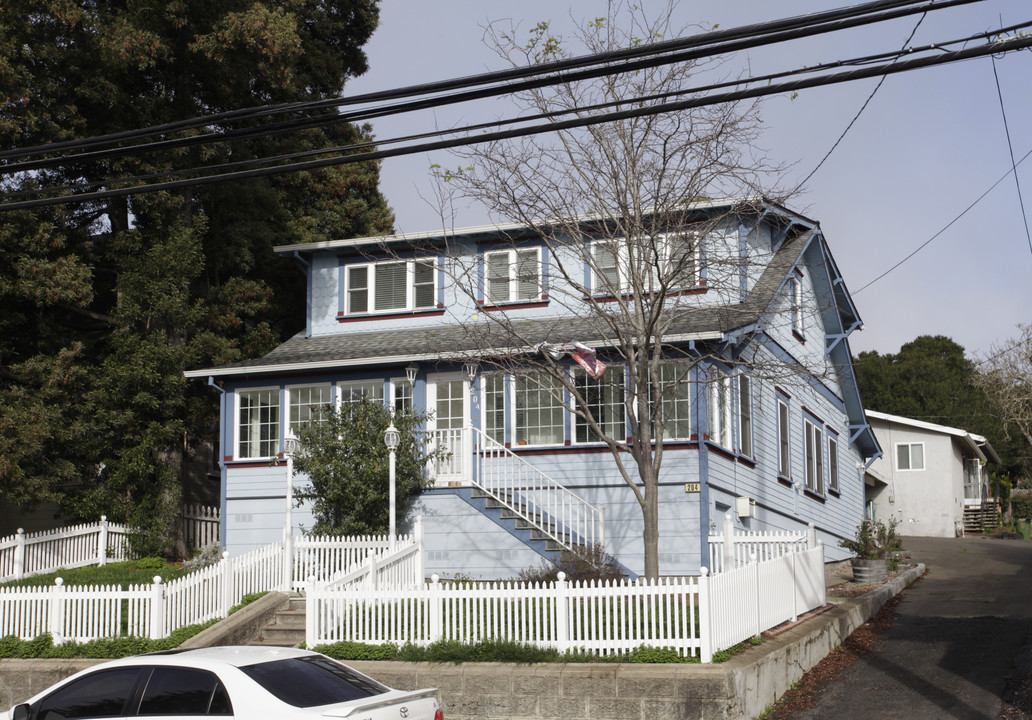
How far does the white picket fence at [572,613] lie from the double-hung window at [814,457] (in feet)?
40.9

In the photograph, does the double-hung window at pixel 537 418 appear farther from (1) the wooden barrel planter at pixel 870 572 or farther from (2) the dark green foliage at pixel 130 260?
(2) the dark green foliage at pixel 130 260

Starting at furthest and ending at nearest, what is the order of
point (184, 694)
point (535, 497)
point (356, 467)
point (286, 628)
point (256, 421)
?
1. point (256, 421)
2. point (535, 497)
3. point (356, 467)
4. point (286, 628)
5. point (184, 694)

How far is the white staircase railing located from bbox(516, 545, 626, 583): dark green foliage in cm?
19

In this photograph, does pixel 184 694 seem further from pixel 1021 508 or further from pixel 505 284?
pixel 1021 508

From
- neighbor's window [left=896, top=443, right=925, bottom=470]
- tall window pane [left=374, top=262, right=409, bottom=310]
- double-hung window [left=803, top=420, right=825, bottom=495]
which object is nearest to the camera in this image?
tall window pane [left=374, top=262, right=409, bottom=310]

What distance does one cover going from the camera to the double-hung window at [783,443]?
78.8 ft

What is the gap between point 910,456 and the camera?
4372 centimetres

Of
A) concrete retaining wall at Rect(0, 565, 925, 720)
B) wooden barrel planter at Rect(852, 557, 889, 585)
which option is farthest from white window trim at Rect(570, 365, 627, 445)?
concrete retaining wall at Rect(0, 565, 925, 720)

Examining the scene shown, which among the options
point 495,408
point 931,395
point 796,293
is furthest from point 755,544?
point 931,395

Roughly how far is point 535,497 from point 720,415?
3.71 meters

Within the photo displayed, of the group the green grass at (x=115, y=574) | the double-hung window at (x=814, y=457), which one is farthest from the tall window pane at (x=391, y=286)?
the double-hung window at (x=814, y=457)

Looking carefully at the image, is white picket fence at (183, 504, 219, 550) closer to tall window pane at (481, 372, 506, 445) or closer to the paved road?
tall window pane at (481, 372, 506, 445)

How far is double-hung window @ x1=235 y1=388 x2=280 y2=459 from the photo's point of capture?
22.9m

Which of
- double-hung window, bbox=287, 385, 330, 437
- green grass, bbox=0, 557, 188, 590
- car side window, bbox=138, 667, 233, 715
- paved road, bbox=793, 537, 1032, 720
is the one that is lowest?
paved road, bbox=793, 537, 1032, 720
